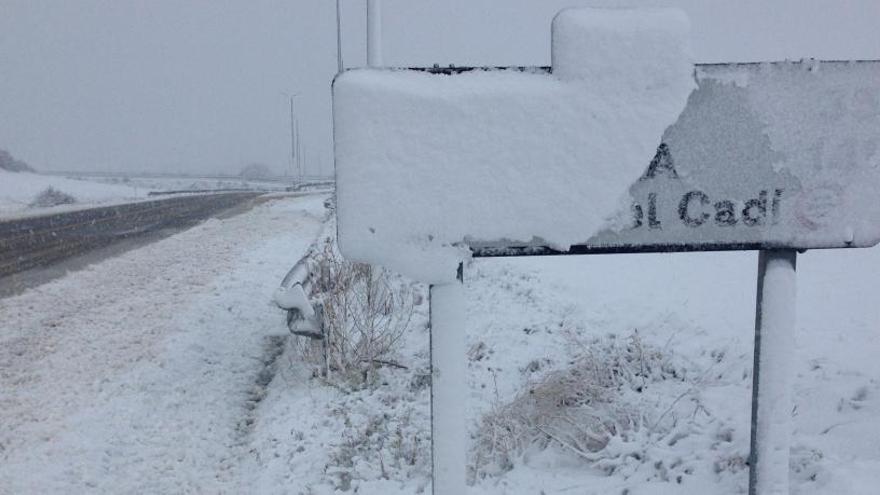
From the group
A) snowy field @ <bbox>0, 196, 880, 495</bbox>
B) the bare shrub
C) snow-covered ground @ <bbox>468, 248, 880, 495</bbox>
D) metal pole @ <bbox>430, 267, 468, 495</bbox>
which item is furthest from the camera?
the bare shrub

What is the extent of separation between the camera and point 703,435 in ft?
11.1

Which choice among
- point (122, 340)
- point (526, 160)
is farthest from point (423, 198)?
point (122, 340)

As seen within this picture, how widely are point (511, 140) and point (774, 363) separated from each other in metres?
1.32

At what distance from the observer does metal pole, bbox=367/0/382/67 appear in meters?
4.87

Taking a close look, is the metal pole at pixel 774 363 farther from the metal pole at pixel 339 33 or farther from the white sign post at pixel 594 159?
the metal pole at pixel 339 33

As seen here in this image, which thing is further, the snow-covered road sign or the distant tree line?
the distant tree line

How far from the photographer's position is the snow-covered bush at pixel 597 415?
11.4ft

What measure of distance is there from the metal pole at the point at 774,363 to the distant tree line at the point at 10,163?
Result: 6348 centimetres

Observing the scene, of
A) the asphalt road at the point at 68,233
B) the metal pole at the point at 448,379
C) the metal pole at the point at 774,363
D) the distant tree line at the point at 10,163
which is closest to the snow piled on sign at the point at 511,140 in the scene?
the metal pole at the point at 448,379

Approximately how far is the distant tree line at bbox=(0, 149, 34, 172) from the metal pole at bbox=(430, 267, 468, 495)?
6283cm

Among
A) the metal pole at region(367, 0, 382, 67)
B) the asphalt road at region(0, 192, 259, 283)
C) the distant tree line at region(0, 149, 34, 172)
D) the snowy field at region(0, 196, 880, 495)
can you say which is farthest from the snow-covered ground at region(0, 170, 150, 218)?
the metal pole at region(367, 0, 382, 67)

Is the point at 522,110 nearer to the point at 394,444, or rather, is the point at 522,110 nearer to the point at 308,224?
the point at 394,444

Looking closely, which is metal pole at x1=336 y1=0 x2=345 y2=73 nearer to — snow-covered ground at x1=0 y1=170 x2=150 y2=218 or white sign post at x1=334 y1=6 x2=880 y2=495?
white sign post at x1=334 y1=6 x2=880 y2=495

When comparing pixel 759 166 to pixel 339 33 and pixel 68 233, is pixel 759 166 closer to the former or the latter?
pixel 339 33
